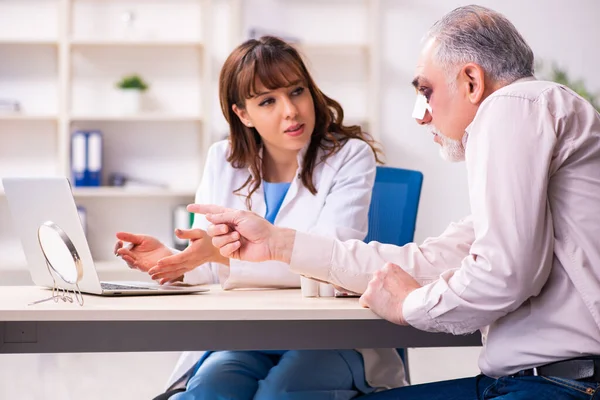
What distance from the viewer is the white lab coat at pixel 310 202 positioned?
181 centimetres

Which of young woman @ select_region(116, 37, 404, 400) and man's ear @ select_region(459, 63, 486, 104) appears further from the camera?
young woman @ select_region(116, 37, 404, 400)

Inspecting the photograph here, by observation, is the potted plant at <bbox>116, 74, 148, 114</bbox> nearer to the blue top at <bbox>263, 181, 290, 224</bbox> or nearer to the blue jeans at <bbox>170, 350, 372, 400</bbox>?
the blue top at <bbox>263, 181, 290, 224</bbox>

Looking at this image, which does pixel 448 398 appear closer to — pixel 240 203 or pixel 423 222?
pixel 240 203

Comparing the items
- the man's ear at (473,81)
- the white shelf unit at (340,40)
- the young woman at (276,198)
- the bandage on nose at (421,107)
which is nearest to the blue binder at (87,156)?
the white shelf unit at (340,40)

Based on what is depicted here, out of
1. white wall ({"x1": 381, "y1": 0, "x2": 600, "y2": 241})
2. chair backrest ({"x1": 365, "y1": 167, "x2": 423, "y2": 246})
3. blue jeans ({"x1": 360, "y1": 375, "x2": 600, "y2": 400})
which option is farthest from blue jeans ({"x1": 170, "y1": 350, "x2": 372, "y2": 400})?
white wall ({"x1": 381, "y1": 0, "x2": 600, "y2": 241})

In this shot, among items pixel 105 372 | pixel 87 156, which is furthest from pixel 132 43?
pixel 105 372

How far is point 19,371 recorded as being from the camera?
4.09 m

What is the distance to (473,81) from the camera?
1368mm

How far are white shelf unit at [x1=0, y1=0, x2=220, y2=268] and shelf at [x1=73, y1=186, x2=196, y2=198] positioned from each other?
81mm

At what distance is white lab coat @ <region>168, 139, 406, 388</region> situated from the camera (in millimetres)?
1810

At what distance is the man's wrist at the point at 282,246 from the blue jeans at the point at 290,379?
0.29m

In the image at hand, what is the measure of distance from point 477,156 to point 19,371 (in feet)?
11.4

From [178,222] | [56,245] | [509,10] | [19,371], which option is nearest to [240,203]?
[56,245]

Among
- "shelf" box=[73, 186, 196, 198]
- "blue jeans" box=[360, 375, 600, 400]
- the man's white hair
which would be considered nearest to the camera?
"blue jeans" box=[360, 375, 600, 400]
